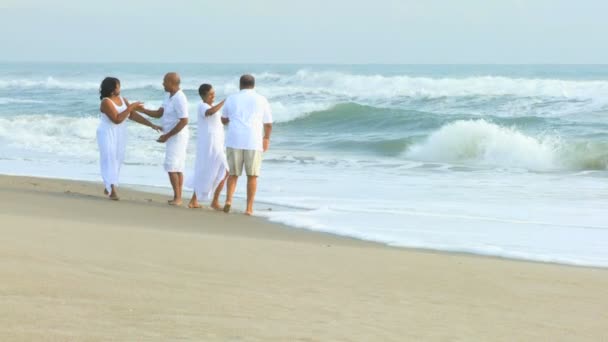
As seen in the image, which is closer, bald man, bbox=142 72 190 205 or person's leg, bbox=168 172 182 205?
bald man, bbox=142 72 190 205

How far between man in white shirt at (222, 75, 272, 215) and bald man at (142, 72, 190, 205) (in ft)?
1.48

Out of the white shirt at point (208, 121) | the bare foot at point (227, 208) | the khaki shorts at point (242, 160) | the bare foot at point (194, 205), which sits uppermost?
the white shirt at point (208, 121)

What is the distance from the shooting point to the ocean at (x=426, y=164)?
8430 mm

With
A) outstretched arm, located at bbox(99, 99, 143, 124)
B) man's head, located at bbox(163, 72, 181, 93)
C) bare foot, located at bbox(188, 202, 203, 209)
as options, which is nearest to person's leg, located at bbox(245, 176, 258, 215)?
bare foot, located at bbox(188, 202, 203, 209)

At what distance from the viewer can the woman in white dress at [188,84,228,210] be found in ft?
31.2

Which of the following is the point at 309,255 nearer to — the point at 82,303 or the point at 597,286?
the point at 597,286

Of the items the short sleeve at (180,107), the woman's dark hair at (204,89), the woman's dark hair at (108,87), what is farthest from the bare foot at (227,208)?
the woman's dark hair at (108,87)

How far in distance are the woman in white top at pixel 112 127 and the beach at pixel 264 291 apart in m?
2.70

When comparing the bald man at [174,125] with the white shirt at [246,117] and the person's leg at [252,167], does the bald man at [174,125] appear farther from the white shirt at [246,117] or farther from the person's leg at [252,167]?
the person's leg at [252,167]

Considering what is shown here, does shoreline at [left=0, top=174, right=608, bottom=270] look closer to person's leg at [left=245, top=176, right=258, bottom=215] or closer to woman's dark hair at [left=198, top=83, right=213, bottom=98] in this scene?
person's leg at [left=245, top=176, right=258, bottom=215]

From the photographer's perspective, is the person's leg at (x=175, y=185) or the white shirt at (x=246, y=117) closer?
the white shirt at (x=246, y=117)

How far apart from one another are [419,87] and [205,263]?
37.4m

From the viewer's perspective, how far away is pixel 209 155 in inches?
379

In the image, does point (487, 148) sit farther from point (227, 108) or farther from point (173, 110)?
point (173, 110)
